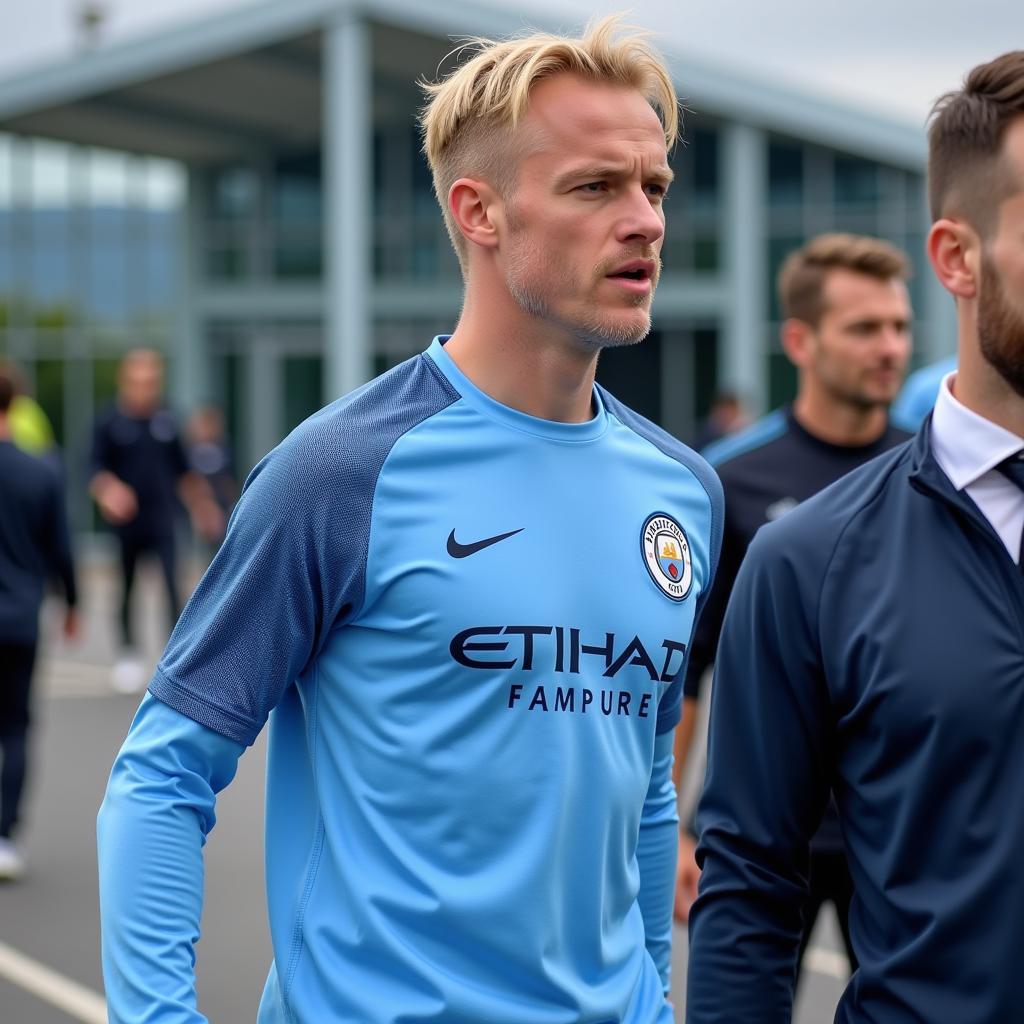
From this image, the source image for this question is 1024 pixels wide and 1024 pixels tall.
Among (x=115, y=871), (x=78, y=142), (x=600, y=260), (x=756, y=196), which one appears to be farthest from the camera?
(x=78, y=142)

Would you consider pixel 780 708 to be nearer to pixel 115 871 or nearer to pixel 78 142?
pixel 115 871

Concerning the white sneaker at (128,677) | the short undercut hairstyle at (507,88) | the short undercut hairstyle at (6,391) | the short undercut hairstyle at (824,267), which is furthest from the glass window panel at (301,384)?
the short undercut hairstyle at (507,88)

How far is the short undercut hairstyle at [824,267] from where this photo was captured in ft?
16.5

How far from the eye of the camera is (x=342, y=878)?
2.33 metres

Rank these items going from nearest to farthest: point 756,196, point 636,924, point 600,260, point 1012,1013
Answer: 1. point 1012,1013
2. point 600,260
3. point 636,924
4. point 756,196

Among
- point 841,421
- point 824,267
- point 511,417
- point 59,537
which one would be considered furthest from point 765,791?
point 59,537

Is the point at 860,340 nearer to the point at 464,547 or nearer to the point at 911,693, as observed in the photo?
the point at 464,547

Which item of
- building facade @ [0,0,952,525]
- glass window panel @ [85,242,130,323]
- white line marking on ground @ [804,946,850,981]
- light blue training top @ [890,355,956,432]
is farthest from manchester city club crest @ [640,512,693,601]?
glass window panel @ [85,242,130,323]

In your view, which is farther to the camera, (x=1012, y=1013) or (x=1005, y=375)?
(x=1005, y=375)

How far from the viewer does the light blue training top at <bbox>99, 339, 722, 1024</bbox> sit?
228cm

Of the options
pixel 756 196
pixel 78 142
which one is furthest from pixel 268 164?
pixel 756 196

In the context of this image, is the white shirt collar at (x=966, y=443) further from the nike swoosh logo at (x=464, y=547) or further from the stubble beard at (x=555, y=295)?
the nike swoosh logo at (x=464, y=547)

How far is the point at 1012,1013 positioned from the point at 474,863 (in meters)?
0.68

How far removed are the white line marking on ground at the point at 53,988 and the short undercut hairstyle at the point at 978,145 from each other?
3879 millimetres
